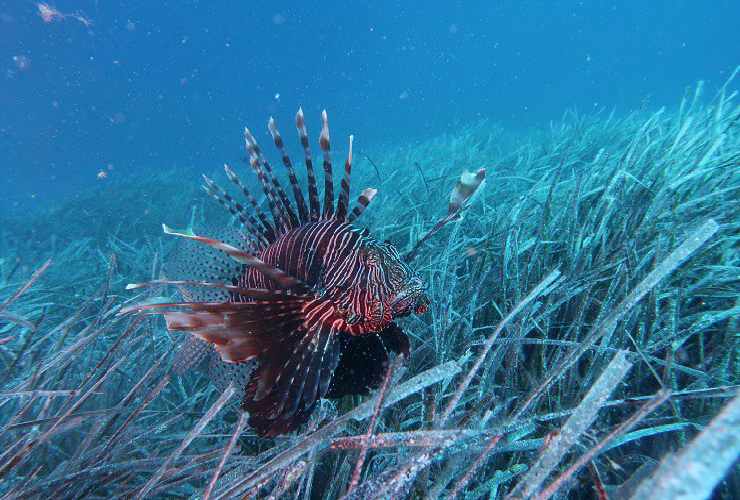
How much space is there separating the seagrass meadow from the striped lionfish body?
8.3 inches

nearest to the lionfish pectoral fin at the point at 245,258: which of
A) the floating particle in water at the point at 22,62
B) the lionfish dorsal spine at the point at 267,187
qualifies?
the lionfish dorsal spine at the point at 267,187

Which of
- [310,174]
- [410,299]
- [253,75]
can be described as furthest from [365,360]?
[253,75]

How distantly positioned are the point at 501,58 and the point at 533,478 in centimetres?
14366

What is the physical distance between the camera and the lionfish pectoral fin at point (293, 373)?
2.07 metres

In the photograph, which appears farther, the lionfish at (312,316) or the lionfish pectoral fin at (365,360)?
the lionfish pectoral fin at (365,360)

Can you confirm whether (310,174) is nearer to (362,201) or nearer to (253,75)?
(362,201)

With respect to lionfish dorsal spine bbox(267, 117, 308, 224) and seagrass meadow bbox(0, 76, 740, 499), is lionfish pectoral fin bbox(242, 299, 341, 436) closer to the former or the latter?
seagrass meadow bbox(0, 76, 740, 499)

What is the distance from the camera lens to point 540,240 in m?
3.00

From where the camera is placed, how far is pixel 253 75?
80.3 m

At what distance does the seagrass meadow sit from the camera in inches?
55.7

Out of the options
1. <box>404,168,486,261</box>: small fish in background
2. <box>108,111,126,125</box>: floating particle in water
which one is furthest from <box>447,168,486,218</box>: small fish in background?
<box>108,111,126,125</box>: floating particle in water

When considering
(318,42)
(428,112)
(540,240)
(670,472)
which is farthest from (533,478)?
(318,42)

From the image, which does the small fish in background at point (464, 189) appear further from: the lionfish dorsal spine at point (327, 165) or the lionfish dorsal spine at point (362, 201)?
the lionfish dorsal spine at point (327, 165)

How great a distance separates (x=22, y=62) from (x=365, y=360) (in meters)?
90.4
